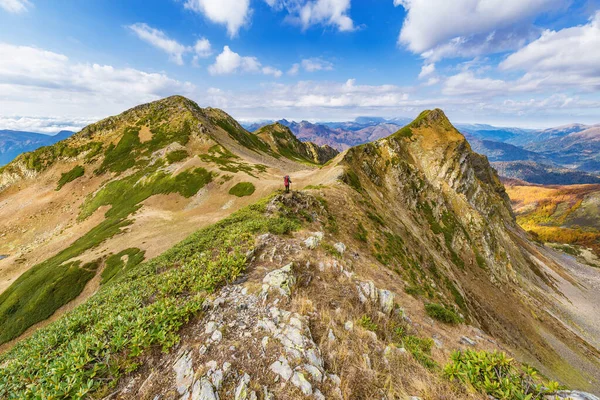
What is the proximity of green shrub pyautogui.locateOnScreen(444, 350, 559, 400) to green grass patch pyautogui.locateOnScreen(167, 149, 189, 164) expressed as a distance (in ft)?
303

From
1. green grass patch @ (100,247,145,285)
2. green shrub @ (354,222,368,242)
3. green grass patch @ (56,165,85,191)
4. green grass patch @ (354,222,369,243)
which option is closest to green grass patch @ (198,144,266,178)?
green grass patch @ (100,247,145,285)

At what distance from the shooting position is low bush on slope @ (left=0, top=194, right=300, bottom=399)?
7.23 metres

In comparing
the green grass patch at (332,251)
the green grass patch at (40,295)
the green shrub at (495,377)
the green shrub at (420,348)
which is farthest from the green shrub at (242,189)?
the green shrub at (495,377)

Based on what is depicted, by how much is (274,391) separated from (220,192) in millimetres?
56829

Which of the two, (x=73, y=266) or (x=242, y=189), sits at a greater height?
(x=242, y=189)

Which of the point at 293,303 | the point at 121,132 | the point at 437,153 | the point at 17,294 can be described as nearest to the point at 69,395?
the point at 293,303

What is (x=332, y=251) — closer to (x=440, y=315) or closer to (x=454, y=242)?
(x=440, y=315)

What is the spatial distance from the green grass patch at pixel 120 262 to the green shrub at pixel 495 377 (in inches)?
1553

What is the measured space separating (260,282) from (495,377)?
9437mm

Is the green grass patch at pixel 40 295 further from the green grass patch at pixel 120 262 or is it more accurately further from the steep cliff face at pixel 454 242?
the steep cliff face at pixel 454 242

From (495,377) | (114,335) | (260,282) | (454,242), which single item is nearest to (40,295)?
(114,335)

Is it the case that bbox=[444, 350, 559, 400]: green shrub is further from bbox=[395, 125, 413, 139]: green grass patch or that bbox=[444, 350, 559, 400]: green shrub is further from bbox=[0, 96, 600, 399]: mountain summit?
bbox=[395, 125, 413, 139]: green grass patch

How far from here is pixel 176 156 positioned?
285 ft

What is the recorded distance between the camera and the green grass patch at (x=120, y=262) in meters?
35.0
